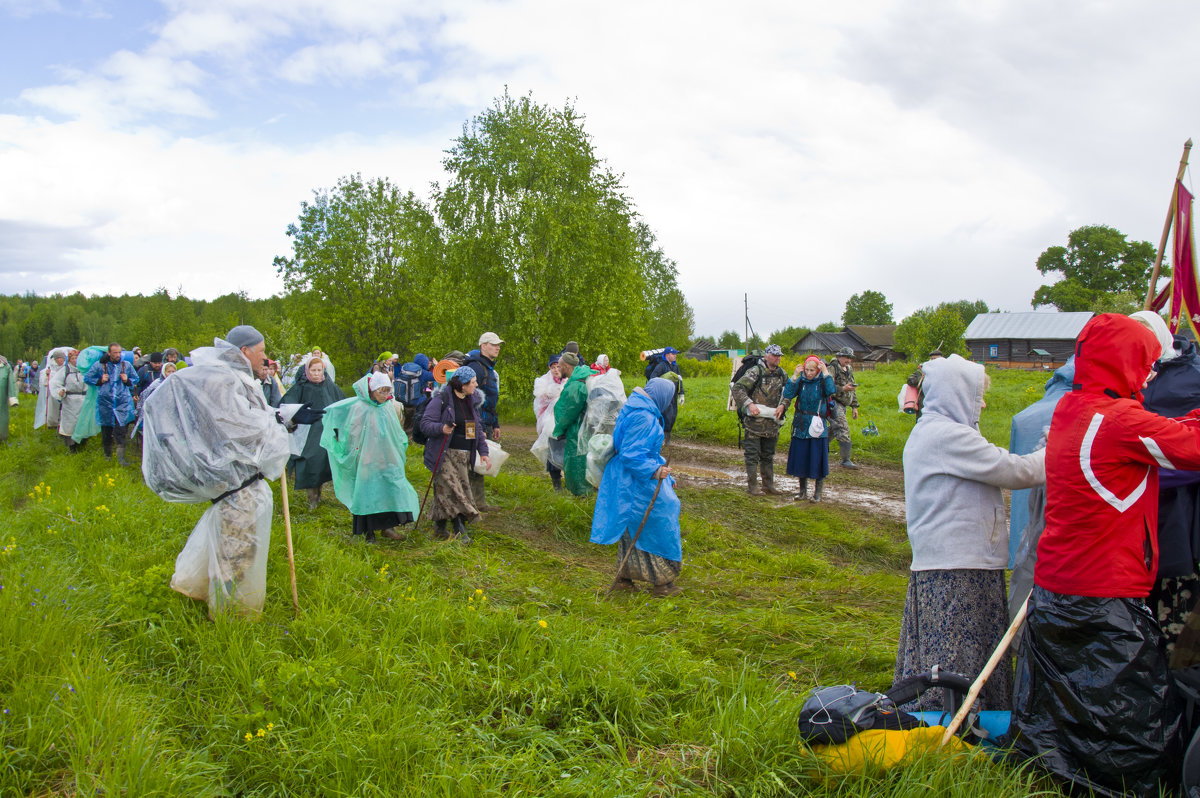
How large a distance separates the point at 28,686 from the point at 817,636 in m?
4.10

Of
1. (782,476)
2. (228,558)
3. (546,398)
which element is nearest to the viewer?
(228,558)

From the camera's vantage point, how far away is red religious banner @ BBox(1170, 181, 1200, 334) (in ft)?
15.8

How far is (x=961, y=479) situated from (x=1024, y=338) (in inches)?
2498

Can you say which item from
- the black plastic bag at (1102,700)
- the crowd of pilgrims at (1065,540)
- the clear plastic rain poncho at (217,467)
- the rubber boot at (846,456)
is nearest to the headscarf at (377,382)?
the crowd of pilgrims at (1065,540)

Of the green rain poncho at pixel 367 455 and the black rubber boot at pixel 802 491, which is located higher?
the green rain poncho at pixel 367 455

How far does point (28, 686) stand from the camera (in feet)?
10.0

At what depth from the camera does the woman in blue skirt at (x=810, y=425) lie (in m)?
9.18

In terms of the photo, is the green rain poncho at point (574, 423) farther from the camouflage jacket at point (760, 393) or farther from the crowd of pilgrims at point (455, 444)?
the camouflage jacket at point (760, 393)

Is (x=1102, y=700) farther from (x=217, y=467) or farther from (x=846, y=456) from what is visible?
(x=846, y=456)

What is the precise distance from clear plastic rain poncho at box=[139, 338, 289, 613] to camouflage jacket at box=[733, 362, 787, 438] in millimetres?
6648

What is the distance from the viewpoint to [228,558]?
4.15 meters

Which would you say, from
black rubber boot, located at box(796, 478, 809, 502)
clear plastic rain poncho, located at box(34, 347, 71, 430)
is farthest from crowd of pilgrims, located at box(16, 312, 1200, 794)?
clear plastic rain poncho, located at box(34, 347, 71, 430)

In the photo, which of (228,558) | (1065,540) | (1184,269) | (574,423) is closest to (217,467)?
(228,558)

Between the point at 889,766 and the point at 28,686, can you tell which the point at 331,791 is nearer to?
the point at 28,686
